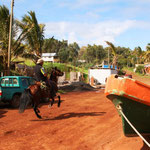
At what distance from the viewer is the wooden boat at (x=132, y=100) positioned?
166 inches

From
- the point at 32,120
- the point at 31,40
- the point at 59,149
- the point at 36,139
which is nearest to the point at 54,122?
the point at 32,120

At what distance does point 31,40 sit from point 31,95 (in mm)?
12921

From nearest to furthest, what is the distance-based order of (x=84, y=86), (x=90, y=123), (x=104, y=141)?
(x=104, y=141) < (x=90, y=123) < (x=84, y=86)

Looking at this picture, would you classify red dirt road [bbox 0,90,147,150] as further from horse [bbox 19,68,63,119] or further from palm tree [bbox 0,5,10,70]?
palm tree [bbox 0,5,10,70]

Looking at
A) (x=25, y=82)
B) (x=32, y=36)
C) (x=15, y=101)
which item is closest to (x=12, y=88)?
(x=15, y=101)

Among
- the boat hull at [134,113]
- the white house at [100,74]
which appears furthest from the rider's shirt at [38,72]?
the white house at [100,74]

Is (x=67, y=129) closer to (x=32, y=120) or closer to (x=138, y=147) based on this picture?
(x=32, y=120)

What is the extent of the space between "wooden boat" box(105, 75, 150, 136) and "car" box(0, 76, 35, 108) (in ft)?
24.0

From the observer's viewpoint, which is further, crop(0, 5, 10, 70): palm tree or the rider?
crop(0, 5, 10, 70): palm tree

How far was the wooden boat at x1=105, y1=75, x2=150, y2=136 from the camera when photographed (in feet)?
13.8

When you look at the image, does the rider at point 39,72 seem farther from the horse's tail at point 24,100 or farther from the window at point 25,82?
the window at point 25,82

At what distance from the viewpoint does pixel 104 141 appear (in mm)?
5457

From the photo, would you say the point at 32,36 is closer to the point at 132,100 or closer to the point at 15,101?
the point at 15,101

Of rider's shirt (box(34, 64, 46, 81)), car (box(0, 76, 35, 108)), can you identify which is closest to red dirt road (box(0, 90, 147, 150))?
rider's shirt (box(34, 64, 46, 81))
